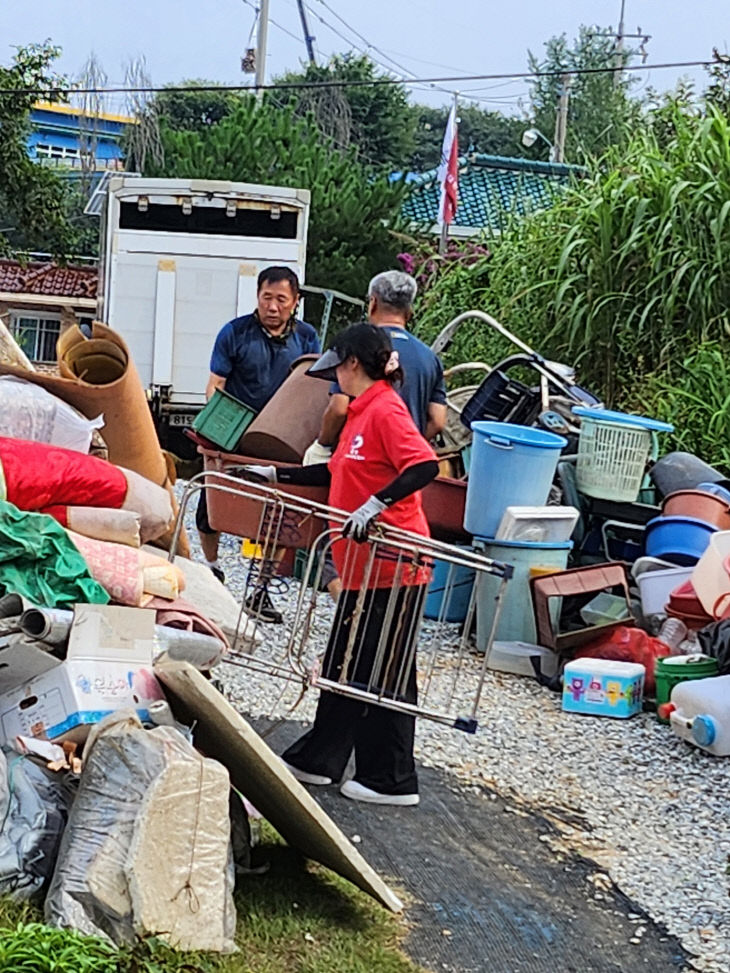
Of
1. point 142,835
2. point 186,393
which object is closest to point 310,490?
point 142,835

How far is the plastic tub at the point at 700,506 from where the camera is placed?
28.8 feet

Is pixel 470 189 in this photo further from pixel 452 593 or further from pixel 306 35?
pixel 452 593

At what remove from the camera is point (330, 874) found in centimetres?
480

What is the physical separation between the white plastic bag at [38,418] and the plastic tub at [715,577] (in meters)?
3.33

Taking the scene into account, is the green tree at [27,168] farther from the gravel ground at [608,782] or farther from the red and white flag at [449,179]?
the gravel ground at [608,782]

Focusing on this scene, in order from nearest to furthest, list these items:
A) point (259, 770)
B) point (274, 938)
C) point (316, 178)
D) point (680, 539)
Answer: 1. point (274, 938)
2. point (259, 770)
3. point (680, 539)
4. point (316, 178)

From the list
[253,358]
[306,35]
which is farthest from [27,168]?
[306,35]

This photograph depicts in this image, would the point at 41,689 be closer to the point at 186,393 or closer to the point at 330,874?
the point at 330,874

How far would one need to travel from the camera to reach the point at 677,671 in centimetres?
731

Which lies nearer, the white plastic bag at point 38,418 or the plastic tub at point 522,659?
the white plastic bag at point 38,418

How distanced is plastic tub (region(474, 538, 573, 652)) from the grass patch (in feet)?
11.8

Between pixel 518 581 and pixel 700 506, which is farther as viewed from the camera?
pixel 700 506

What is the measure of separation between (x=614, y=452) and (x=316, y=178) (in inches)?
726

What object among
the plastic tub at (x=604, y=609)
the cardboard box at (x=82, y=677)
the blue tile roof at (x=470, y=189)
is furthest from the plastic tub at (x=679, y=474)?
the blue tile roof at (x=470, y=189)
